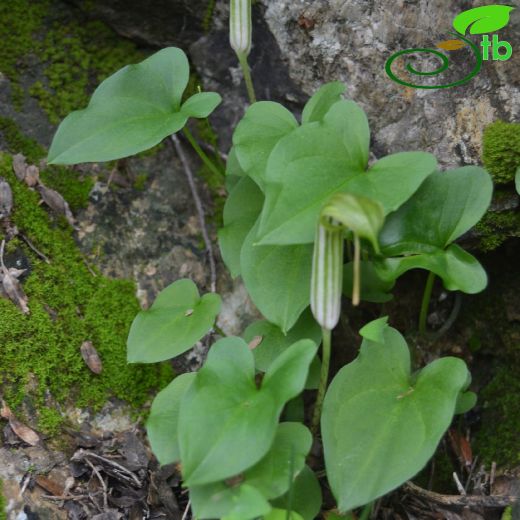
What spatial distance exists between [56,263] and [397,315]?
1246mm

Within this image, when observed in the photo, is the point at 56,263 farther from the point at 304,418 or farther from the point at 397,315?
the point at 397,315

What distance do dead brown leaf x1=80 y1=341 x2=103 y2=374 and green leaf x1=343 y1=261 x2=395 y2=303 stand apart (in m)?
0.84

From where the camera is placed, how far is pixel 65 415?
2.16 metres

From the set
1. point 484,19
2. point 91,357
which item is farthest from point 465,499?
point 484,19

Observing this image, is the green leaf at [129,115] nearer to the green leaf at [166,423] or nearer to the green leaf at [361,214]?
the green leaf at [166,423]

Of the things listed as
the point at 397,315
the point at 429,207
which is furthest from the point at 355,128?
the point at 397,315

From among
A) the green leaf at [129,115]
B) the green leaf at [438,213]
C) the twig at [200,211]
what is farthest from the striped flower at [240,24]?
the green leaf at [438,213]

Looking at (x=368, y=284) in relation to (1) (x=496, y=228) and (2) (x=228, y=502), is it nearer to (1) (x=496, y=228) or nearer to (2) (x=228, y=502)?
(1) (x=496, y=228)

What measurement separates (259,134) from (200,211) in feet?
2.03

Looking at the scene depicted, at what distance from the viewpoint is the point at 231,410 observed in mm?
1662

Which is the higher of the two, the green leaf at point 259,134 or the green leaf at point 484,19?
the green leaf at point 484,19

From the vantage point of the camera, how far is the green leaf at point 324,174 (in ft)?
5.70

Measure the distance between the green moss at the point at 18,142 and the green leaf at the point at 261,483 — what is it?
4.74 ft

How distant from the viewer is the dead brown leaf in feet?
7.42
